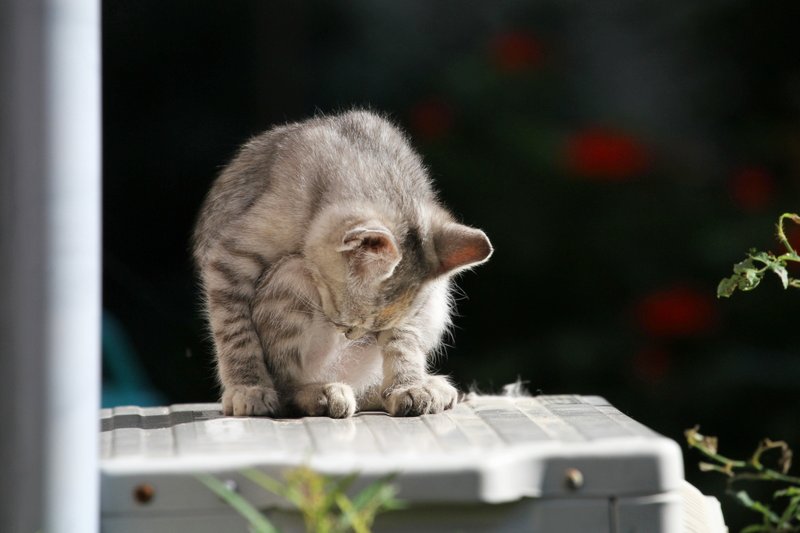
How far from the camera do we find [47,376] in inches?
69.1

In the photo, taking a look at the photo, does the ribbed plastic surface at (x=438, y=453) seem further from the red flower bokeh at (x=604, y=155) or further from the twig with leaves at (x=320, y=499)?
the red flower bokeh at (x=604, y=155)

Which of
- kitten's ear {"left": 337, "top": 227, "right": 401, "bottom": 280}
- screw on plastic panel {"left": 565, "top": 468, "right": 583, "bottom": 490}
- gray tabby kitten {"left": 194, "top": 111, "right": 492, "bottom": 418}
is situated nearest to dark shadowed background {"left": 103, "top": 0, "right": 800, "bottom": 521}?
gray tabby kitten {"left": 194, "top": 111, "right": 492, "bottom": 418}

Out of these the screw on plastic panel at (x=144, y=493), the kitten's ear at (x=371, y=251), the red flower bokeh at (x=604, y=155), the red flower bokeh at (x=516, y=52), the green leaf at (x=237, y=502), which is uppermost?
the red flower bokeh at (x=516, y=52)

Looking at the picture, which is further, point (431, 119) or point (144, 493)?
point (431, 119)

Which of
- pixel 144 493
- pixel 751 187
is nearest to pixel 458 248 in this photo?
pixel 144 493

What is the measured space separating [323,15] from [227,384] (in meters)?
1.75

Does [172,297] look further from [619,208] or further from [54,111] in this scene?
[54,111]

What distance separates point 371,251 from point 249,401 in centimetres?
42

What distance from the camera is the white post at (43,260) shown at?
5.69ft

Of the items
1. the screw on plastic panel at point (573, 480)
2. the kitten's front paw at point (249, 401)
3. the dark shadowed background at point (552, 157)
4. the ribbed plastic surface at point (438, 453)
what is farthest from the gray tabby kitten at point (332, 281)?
the dark shadowed background at point (552, 157)

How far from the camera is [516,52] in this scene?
4188 millimetres

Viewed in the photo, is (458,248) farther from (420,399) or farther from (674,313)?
(674,313)

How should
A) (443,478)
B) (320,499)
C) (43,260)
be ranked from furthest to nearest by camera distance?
1. (443,478)
2. (43,260)
3. (320,499)

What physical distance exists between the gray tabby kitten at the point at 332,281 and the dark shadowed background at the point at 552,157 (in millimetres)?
1039
